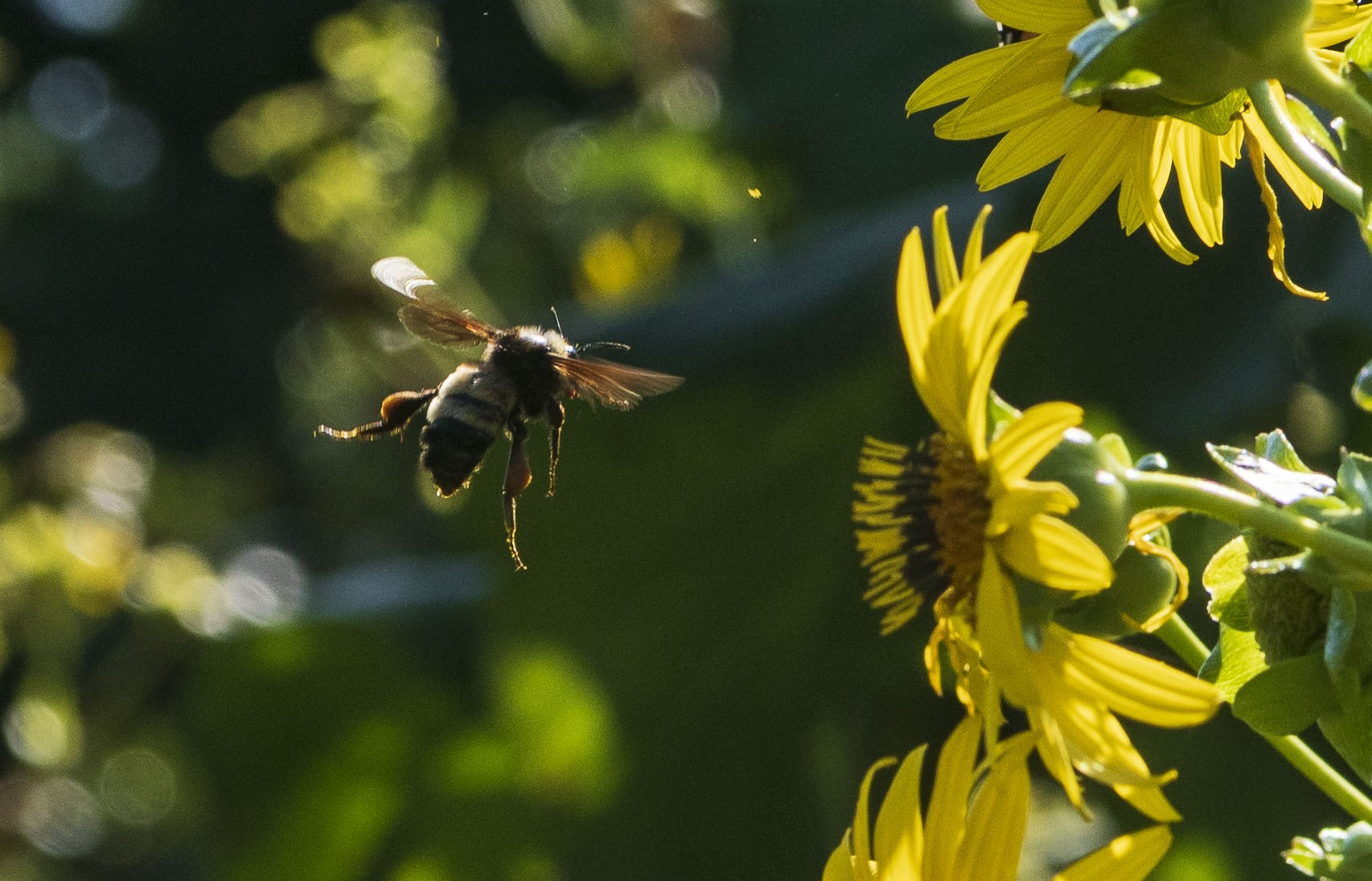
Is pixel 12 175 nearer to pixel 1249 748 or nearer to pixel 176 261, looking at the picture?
pixel 176 261

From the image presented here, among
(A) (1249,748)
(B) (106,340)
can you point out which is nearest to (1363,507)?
(A) (1249,748)

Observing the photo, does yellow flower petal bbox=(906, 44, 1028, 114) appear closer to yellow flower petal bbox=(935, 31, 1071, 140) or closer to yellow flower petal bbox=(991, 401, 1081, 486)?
yellow flower petal bbox=(935, 31, 1071, 140)

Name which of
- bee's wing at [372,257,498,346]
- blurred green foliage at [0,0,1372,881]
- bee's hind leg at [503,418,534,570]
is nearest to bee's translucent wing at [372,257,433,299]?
bee's wing at [372,257,498,346]

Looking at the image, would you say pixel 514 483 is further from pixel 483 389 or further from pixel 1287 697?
pixel 1287 697

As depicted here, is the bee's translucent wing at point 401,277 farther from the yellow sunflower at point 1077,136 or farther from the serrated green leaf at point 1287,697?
the serrated green leaf at point 1287,697

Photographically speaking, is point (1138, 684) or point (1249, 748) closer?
point (1138, 684)
